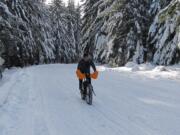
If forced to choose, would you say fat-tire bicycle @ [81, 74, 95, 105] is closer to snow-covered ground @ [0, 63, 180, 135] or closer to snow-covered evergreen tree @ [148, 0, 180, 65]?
snow-covered ground @ [0, 63, 180, 135]

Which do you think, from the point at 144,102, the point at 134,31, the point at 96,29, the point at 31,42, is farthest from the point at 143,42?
the point at 144,102

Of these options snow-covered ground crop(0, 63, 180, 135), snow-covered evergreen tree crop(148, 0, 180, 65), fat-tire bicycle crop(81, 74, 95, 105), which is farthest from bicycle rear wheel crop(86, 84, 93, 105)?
snow-covered evergreen tree crop(148, 0, 180, 65)

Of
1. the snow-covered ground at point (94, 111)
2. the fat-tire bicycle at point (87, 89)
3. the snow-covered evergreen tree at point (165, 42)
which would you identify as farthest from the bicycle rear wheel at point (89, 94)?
the snow-covered evergreen tree at point (165, 42)

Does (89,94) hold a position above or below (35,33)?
below

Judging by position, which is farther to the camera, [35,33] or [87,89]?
[35,33]

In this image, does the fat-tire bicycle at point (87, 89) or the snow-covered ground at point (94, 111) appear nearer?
the snow-covered ground at point (94, 111)

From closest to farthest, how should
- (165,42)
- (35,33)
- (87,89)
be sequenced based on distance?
1. (87,89)
2. (165,42)
3. (35,33)

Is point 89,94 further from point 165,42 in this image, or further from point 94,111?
point 165,42

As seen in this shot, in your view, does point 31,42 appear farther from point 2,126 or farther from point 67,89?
point 2,126

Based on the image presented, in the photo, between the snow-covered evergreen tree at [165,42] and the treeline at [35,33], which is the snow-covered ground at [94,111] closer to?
the snow-covered evergreen tree at [165,42]

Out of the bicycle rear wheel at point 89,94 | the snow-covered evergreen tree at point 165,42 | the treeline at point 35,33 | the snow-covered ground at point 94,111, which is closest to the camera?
the snow-covered ground at point 94,111

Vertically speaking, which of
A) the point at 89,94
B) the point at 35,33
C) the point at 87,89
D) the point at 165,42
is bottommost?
the point at 89,94

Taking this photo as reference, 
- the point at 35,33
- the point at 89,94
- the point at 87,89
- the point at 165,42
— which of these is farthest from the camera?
the point at 35,33

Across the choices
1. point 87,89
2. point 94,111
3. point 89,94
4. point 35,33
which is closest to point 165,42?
point 87,89
